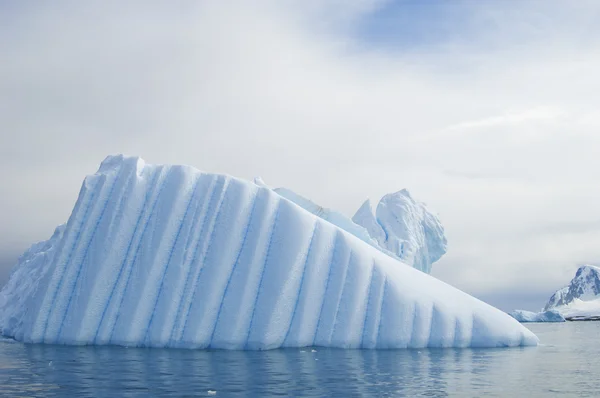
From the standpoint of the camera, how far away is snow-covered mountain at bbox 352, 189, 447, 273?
4284cm

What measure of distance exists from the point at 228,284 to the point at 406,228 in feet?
87.0

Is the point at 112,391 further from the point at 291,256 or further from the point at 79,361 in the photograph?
the point at 291,256

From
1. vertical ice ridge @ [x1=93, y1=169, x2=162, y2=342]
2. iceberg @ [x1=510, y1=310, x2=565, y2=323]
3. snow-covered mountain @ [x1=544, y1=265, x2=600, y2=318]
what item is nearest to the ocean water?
vertical ice ridge @ [x1=93, y1=169, x2=162, y2=342]

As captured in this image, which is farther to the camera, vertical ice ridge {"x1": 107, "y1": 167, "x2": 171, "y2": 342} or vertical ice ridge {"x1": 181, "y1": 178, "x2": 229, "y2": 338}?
vertical ice ridge {"x1": 107, "y1": 167, "x2": 171, "y2": 342}

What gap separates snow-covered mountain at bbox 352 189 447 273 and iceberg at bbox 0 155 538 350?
2170 centimetres

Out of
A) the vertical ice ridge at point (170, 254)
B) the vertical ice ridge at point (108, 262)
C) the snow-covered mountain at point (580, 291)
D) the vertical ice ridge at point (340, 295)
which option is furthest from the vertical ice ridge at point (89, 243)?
the snow-covered mountain at point (580, 291)

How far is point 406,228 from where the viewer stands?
43969mm

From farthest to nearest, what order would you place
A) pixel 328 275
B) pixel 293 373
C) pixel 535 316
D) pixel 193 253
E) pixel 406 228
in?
pixel 535 316
pixel 406 228
pixel 193 253
pixel 328 275
pixel 293 373

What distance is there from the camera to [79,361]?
14906 mm

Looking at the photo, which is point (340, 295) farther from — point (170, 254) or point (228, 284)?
point (170, 254)

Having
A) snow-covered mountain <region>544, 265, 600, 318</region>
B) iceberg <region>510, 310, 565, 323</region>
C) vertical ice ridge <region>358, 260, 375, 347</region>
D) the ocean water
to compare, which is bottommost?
the ocean water

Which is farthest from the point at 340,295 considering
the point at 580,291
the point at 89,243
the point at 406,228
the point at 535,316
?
the point at 580,291

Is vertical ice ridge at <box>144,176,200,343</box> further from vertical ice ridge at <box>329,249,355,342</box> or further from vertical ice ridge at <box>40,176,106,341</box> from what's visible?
vertical ice ridge at <box>329,249,355,342</box>

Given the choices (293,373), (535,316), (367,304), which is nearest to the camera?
(293,373)
